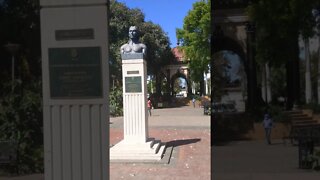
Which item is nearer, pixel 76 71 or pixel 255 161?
pixel 76 71

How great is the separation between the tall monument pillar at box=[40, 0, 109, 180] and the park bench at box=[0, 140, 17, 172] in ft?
2.66

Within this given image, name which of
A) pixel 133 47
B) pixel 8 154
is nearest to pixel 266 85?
pixel 8 154

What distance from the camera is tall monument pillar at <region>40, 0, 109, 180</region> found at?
→ 4.21 m

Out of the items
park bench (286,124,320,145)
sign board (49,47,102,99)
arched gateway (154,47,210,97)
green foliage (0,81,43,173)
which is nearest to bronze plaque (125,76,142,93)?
green foliage (0,81,43,173)

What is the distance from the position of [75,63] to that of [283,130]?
205 centimetres

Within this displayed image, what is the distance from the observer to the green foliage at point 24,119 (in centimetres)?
498

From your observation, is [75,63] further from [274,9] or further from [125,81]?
[125,81]

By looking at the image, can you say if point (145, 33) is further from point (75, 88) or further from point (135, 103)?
point (75, 88)

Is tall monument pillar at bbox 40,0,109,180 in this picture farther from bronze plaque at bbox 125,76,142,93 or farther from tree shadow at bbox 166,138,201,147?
tree shadow at bbox 166,138,201,147

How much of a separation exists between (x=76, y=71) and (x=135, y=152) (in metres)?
7.87

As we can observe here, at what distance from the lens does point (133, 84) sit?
42.7 feet

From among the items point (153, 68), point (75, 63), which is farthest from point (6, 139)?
point (153, 68)

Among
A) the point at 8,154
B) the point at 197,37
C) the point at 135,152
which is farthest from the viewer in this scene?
the point at 197,37

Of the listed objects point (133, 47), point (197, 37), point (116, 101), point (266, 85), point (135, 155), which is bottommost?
point (135, 155)
